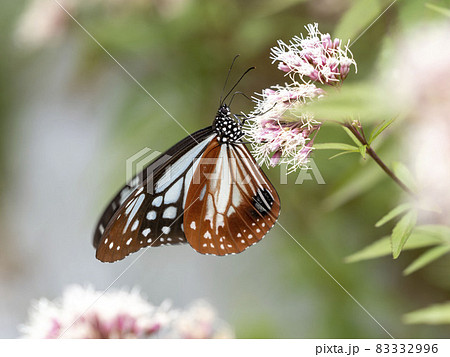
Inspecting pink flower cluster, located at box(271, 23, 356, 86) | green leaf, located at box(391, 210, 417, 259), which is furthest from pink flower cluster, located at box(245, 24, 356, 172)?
green leaf, located at box(391, 210, 417, 259)

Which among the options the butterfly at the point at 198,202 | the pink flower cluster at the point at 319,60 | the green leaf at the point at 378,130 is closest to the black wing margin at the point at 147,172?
the butterfly at the point at 198,202

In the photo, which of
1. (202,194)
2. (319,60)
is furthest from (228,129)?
(319,60)

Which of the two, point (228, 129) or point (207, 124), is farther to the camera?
point (207, 124)

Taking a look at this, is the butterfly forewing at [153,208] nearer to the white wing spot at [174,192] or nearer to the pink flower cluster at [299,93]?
the white wing spot at [174,192]

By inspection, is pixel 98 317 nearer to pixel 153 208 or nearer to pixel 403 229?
pixel 153 208

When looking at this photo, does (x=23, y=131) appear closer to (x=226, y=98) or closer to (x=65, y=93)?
(x=65, y=93)
